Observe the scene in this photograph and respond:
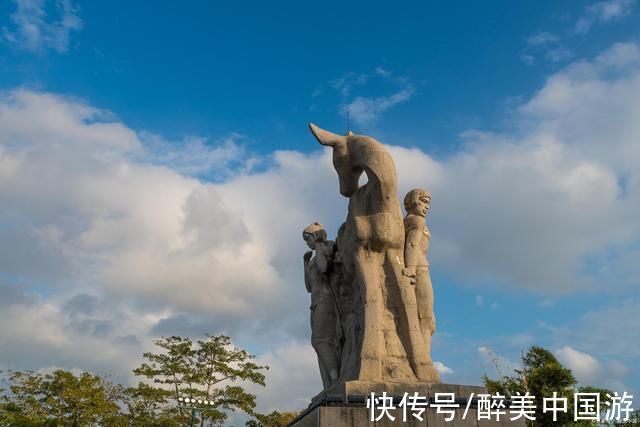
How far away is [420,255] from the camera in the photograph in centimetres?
890

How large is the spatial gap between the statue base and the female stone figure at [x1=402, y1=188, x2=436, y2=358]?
88cm

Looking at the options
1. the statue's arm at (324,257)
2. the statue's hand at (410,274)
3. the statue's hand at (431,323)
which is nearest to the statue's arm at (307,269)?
the statue's arm at (324,257)

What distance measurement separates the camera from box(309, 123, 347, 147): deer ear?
9008mm

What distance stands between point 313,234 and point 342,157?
1.80m

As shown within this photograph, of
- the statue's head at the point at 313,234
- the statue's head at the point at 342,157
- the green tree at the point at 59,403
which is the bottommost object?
the green tree at the point at 59,403

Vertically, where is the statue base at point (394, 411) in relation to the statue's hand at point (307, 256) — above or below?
below

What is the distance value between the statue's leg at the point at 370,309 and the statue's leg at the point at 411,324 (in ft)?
0.77

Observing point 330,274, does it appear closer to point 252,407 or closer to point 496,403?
point 496,403

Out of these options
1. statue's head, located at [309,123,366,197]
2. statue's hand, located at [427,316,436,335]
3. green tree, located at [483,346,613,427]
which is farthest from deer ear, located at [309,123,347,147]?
green tree, located at [483,346,613,427]

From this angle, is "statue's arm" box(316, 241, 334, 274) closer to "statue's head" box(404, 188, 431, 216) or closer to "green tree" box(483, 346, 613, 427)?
"statue's head" box(404, 188, 431, 216)

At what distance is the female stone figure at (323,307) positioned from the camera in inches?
363

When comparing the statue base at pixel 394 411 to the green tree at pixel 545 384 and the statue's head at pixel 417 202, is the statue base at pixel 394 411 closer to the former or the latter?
the statue's head at pixel 417 202

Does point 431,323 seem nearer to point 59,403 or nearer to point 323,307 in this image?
point 323,307

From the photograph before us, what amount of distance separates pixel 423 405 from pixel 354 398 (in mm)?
835
